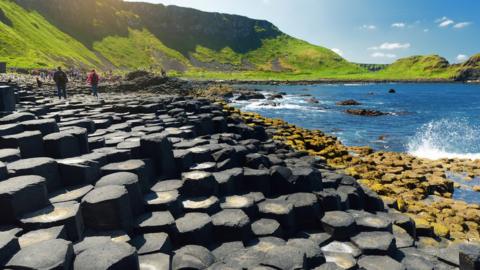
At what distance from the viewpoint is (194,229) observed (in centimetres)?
547

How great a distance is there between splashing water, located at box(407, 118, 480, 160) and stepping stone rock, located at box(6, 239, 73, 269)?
2108 centimetres

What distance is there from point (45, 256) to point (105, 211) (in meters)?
1.30

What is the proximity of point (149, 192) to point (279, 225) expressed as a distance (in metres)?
2.40

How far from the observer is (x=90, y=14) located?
14938cm

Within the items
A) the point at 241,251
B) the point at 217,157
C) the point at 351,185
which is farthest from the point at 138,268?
the point at 351,185

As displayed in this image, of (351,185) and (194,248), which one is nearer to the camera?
(194,248)

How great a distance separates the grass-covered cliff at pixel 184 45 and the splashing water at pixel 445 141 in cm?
9194

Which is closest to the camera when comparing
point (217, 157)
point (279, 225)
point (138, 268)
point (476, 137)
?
point (138, 268)

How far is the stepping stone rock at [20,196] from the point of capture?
467 cm

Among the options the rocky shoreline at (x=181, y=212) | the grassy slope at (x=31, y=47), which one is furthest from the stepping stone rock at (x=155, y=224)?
the grassy slope at (x=31, y=47)

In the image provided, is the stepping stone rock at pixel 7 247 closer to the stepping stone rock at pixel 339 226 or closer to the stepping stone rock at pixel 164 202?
the stepping stone rock at pixel 164 202

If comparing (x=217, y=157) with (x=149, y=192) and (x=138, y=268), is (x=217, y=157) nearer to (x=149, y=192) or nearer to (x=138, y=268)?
(x=149, y=192)

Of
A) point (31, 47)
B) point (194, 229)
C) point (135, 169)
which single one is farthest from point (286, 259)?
point (31, 47)

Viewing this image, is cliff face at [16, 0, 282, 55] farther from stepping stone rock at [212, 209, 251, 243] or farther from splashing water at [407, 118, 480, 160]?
stepping stone rock at [212, 209, 251, 243]
